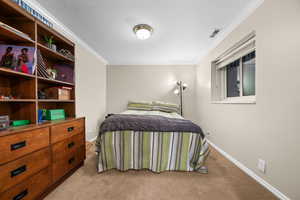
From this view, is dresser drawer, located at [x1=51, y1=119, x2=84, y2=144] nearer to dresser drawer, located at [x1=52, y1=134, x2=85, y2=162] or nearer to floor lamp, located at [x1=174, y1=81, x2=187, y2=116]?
dresser drawer, located at [x1=52, y1=134, x2=85, y2=162]

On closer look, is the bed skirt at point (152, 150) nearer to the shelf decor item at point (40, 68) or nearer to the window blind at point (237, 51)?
the shelf decor item at point (40, 68)

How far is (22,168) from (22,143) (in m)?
0.20

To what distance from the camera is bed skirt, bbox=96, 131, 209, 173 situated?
172 centimetres

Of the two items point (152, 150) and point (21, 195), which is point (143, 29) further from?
point (21, 195)

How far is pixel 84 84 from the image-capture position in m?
2.68

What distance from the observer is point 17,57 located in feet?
3.85

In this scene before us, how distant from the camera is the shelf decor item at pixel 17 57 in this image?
1.13 meters

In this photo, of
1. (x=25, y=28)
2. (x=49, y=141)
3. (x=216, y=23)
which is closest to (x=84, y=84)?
(x=25, y=28)

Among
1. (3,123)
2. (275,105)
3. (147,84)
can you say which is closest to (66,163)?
(3,123)

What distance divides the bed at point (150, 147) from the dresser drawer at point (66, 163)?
0.27 meters

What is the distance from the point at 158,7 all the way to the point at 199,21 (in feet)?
2.31

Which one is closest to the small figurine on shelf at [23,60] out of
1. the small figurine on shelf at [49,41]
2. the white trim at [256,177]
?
the small figurine on shelf at [49,41]

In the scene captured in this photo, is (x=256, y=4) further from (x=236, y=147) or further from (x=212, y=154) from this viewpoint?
(x=212, y=154)

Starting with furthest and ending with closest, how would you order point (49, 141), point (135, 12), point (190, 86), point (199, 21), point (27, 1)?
point (190, 86) < point (199, 21) < point (135, 12) < point (27, 1) < point (49, 141)
